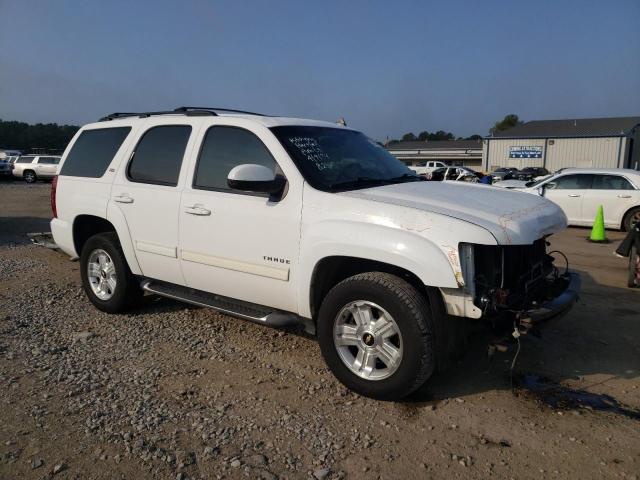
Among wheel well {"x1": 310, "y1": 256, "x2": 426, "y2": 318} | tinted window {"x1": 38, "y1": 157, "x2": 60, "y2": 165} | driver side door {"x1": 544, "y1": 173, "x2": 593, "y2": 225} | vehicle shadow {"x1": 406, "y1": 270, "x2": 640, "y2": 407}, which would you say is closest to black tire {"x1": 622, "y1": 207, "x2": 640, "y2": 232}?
driver side door {"x1": 544, "y1": 173, "x2": 593, "y2": 225}

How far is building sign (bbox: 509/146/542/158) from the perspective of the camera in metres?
52.1

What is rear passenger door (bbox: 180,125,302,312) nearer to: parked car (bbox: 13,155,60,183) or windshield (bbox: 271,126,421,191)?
windshield (bbox: 271,126,421,191)

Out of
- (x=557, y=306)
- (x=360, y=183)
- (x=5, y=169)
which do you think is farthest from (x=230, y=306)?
(x=5, y=169)

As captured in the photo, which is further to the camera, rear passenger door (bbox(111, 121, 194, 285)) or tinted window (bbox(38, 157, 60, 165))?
tinted window (bbox(38, 157, 60, 165))

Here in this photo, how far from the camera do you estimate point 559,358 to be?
4363 mm

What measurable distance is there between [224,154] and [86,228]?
7.48ft

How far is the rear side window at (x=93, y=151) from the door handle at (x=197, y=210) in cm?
141

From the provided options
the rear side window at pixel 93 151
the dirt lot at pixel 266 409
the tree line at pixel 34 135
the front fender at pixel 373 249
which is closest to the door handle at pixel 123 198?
the rear side window at pixel 93 151

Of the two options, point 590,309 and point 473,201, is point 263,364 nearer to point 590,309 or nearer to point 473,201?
point 473,201

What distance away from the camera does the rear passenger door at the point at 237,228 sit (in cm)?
387

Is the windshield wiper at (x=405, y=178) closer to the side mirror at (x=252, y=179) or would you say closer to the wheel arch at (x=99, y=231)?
the side mirror at (x=252, y=179)

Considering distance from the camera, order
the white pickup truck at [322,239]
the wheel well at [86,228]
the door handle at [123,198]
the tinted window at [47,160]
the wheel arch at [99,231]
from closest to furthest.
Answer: the white pickup truck at [322,239]
the door handle at [123,198]
the wheel arch at [99,231]
the wheel well at [86,228]
the tinted window at [47,160]

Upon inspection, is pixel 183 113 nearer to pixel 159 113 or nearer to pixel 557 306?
pixel 159 113

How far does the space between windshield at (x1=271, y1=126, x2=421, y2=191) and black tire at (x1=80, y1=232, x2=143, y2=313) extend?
2.17 meters
